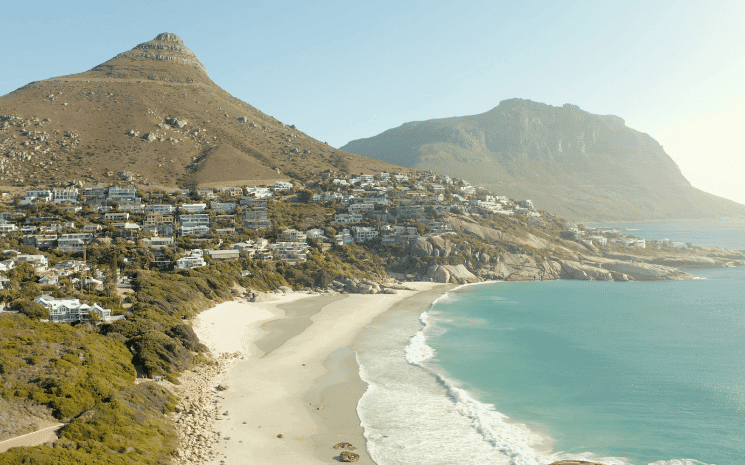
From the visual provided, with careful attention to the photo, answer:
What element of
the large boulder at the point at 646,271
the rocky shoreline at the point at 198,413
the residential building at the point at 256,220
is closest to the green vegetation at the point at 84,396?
the rocky shoreline at the point at 198,413

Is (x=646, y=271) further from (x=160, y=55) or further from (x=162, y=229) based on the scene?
(x=160, y=55)

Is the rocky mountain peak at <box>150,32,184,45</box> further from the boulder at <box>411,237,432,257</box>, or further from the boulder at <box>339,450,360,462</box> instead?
the boulder at <box>339,450,360,462</box>

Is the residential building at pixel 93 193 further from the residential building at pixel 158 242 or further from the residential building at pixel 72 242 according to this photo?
the residential building at pixel 158 242

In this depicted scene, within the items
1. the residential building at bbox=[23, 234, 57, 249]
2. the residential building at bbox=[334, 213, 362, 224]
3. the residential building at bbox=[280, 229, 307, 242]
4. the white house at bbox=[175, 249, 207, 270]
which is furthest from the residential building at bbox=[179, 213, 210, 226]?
the residential building at bbox=[334, 213, 362, 224]

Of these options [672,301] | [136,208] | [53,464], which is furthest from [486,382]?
[136,208]

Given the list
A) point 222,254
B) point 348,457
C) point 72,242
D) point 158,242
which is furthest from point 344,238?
point 348,457
